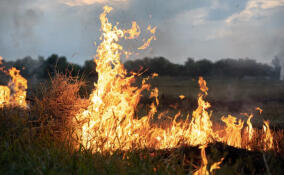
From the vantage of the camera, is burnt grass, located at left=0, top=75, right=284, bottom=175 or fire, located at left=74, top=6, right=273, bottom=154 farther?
fire, located at left=74, top=6, right=273, bottom=154

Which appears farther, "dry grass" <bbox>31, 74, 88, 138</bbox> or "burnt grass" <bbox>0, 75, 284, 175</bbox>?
"dry grass" <bbox>31, 74, 88, 138</bbox>

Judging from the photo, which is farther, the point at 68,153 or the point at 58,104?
the point at 58,104

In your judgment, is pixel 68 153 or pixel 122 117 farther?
pixel 122 117

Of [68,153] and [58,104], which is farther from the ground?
[58,104]

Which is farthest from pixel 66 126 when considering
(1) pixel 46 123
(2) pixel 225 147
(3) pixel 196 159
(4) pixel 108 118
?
(2) pixel 225 147

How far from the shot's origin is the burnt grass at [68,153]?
174 inches

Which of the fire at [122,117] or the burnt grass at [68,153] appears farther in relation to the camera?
the fire at [122,117]

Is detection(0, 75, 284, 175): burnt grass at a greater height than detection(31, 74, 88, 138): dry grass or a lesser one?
lesser

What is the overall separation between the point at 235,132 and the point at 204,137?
0.76 m

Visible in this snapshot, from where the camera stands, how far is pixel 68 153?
5.08 meters

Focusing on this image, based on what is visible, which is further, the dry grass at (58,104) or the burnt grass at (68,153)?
the dry grass at (58,104)

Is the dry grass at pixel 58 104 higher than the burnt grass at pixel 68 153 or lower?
higher

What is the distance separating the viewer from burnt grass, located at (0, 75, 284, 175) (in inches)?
174

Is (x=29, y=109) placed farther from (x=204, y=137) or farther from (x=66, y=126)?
(x=204, y=137)
